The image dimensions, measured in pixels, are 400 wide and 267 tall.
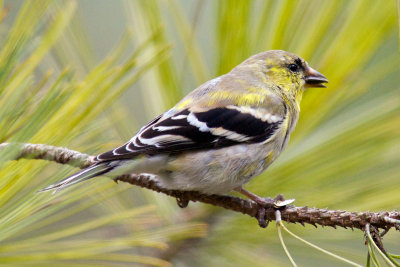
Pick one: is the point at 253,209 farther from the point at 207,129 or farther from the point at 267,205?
the point at 207,129

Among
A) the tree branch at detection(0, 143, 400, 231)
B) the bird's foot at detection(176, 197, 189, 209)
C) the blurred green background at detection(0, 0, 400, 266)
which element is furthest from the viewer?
the bird's foot at detection(176, 197, 189, 209)

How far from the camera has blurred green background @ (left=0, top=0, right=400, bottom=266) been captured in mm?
1053

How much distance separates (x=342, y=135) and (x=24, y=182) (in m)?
0.79

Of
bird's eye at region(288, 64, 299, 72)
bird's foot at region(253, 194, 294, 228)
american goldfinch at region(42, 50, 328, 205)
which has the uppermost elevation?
bird's eye at region(288, 64, 299, 72)

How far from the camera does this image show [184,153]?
1616mm

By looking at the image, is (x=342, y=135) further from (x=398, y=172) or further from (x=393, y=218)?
(x=393, y=218)

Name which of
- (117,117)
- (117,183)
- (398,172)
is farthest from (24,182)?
(398,172)

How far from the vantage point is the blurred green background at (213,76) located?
1053 mm

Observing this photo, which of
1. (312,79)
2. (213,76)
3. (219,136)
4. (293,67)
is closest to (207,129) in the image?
(219,136)

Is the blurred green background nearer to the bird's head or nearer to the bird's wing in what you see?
the bird's wing

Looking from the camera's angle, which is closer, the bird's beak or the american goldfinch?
the american goldfinch

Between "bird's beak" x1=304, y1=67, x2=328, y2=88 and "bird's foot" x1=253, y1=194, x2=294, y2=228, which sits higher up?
"bird's beak" x1=304, y1=67, x2=328, y2=88

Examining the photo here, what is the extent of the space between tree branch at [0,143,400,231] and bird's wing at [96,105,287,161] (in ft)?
0.56

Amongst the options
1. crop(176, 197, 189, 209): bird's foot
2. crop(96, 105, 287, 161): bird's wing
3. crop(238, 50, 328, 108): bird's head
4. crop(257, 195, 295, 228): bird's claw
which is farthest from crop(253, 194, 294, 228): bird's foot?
crop(238, 50, 328, 108): bird's head
